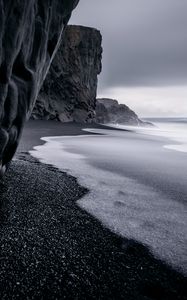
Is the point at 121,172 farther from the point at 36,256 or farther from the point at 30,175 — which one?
the point at 36,256

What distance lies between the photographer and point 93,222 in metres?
3.13

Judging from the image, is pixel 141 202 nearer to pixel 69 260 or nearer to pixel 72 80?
pixel 69 260

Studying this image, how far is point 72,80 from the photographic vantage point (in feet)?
123

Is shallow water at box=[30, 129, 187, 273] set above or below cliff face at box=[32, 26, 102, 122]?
below

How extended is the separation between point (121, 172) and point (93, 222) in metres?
3.05

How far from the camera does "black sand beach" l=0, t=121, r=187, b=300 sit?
194cm

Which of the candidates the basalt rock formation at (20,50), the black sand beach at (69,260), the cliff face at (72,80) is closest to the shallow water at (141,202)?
the black sand beach at (69,260)

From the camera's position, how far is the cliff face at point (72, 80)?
114ft

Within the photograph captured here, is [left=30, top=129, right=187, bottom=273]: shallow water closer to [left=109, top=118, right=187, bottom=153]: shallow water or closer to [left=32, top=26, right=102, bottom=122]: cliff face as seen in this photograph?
[left=109, top=118, right=187, bottom=153]: shallow water

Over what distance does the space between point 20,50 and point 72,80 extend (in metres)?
35.3

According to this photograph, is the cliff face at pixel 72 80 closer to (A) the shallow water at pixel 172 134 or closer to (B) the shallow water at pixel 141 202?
(A) the shallow water at pixel 172 134

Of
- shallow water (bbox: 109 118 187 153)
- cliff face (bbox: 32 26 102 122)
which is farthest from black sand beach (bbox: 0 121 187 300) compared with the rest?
cliff face (bbox: 32 26 102 122)

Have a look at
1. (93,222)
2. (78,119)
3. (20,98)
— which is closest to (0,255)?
(93,222)

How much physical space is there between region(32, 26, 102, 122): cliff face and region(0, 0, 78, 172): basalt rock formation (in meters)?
28.3
